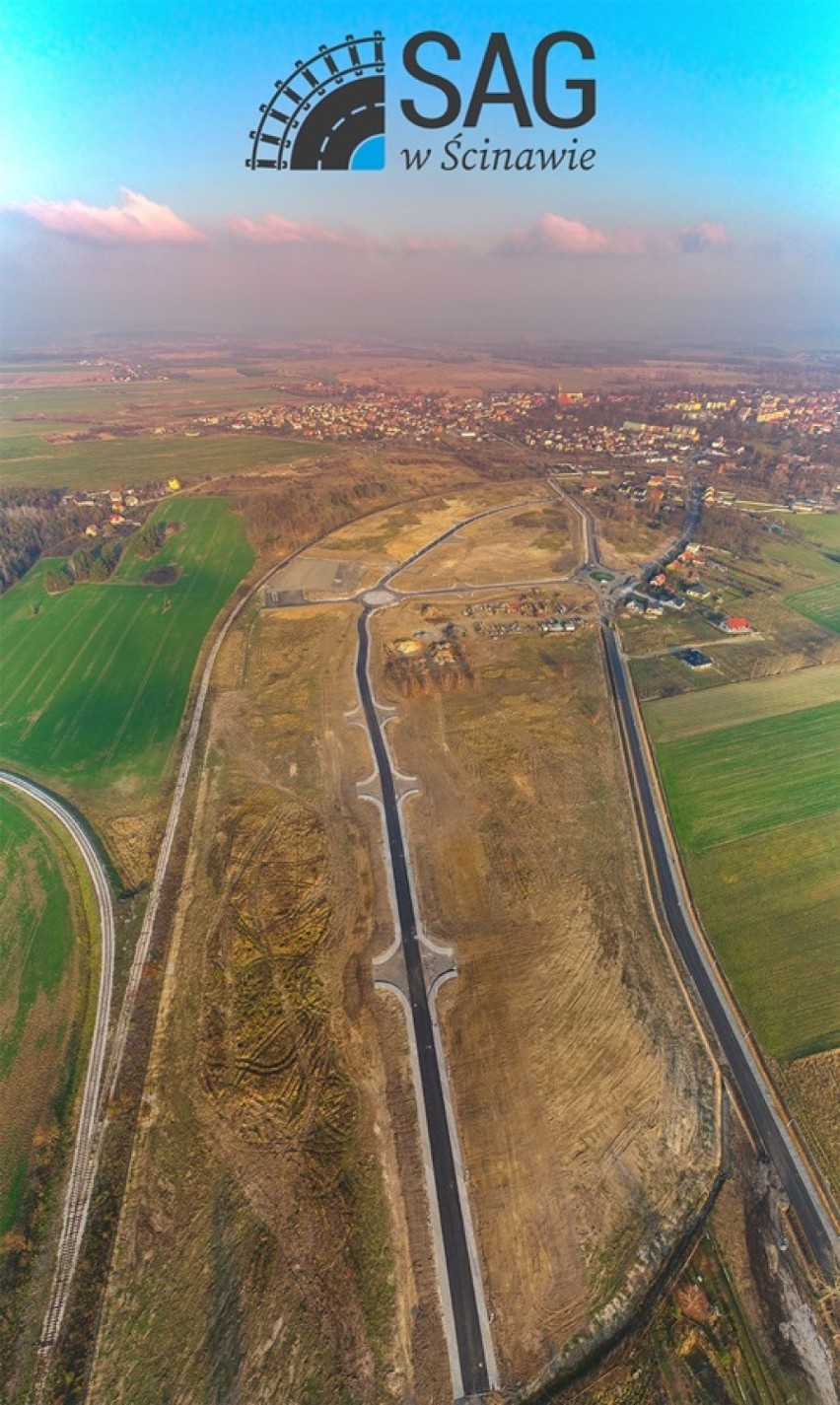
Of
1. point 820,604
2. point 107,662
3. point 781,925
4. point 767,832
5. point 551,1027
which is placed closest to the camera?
point 551,1027

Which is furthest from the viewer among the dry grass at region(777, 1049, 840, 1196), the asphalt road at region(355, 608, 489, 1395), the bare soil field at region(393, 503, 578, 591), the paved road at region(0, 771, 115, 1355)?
the bare soil field at region(393, 503, 578, 591)

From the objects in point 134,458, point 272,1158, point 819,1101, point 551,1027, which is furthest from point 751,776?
point 134,458

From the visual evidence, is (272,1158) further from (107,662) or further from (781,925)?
(107,662)

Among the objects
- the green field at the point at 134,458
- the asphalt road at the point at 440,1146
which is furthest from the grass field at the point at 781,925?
the green field at the point at 134,458

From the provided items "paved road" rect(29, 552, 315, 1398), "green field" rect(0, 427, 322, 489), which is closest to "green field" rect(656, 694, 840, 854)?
"paved road" rect(29, 552, 315, 1398)

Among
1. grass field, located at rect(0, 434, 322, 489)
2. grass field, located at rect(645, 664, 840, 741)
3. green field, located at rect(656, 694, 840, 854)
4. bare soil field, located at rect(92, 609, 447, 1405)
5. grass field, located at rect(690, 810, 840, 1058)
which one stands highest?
grass field, located at rect(0, 434, 322, 489)

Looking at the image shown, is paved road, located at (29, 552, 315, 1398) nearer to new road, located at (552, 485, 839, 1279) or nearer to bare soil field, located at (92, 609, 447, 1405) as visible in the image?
bare soil field, located at (92, 609, 447, 1405)
